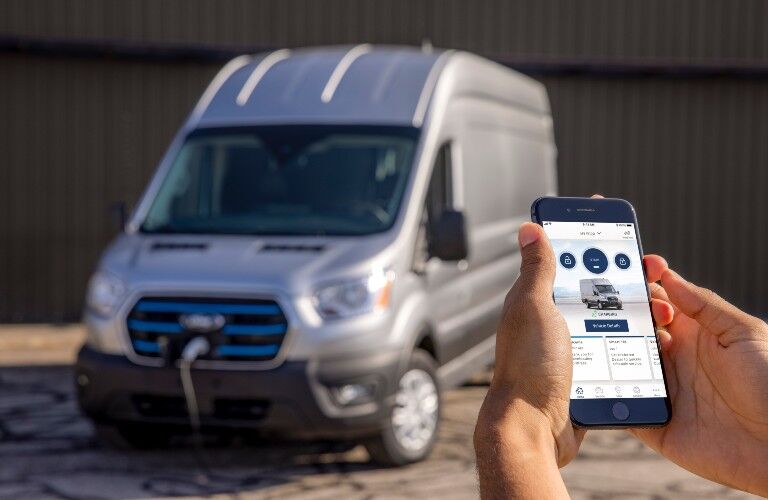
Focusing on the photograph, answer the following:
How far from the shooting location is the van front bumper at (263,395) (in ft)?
20.0

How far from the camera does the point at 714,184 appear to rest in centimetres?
1505

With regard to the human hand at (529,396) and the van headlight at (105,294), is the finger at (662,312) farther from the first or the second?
the van headlight at (105,294)

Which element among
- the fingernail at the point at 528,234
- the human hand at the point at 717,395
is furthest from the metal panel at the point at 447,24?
the fingernail at the point at 528,234

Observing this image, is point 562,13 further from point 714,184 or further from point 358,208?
point 358,208

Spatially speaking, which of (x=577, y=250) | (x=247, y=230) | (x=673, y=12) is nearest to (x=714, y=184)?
(x=673, y=12)

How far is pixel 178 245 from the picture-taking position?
265 inches

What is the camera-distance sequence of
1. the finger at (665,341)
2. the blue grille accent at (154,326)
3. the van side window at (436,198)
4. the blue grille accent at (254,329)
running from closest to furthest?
the finger at (665,341), the blue grille accent at (254,329), the blue grille accent at (154,326), the van side window at (436,198)

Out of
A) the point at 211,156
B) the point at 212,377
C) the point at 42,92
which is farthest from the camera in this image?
the point at 42,92

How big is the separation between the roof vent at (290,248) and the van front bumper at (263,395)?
70 centimetres

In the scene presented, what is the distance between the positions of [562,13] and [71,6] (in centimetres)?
620

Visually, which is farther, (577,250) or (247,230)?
(247,230)

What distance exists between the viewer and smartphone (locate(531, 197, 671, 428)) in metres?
2.34

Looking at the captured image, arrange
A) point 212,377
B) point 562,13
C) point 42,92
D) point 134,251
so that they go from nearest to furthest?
point 212,377
point 134,251
point 42,92
point 562,13

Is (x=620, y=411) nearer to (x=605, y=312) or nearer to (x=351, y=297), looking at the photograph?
(x=605, y=312)
